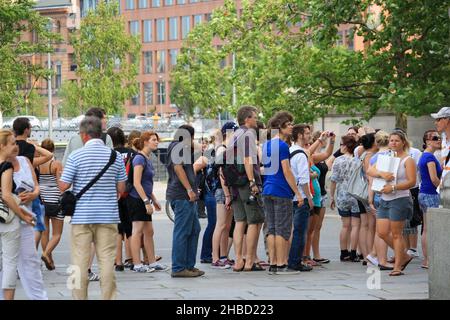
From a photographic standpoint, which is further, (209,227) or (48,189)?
(209,227)

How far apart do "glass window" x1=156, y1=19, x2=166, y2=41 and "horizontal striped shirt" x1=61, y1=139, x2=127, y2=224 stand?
132275 millimetres

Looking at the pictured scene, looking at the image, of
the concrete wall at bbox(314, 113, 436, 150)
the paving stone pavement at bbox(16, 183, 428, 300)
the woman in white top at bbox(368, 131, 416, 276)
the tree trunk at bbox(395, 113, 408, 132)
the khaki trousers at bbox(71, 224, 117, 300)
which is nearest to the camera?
the khaki trousers at bbox(71, 224, 117, 300)

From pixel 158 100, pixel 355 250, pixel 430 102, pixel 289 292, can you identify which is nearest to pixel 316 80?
pixel 430 102

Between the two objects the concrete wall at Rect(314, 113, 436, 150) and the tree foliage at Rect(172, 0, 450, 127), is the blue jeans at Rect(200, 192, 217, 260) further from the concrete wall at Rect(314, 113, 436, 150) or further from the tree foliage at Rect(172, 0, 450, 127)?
the concrete wall at Rect(314, 113, 436, 150)

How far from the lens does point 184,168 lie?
14289mm

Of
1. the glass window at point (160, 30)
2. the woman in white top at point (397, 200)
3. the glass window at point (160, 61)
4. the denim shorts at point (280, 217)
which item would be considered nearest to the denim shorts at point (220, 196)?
the denim shorts at point (280, 217)

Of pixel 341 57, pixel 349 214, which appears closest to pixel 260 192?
pixel 349 214

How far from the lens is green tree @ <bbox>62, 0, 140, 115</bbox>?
76.8 m

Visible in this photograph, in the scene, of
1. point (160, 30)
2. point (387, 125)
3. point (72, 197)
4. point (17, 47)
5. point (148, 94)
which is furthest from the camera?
point (148, 94)

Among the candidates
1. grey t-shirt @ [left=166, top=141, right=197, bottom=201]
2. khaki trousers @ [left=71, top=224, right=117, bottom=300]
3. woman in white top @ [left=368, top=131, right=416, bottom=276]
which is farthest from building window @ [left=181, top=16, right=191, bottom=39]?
khaki trousers @ [left=71, top=224, right=117, bottom=300]

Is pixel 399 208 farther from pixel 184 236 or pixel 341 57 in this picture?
pixel 341 57

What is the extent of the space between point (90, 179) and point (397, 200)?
4.72 meters
